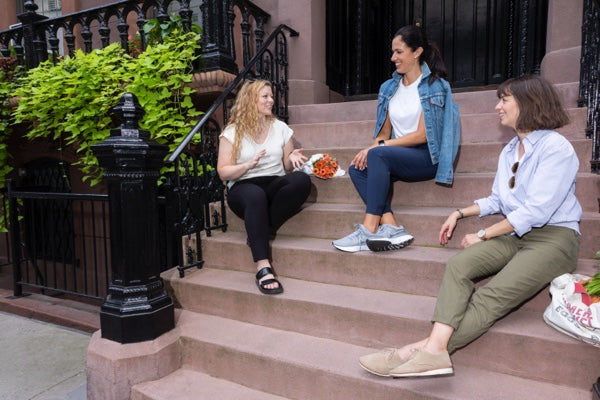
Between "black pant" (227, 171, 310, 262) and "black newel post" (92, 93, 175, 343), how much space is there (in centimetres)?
73

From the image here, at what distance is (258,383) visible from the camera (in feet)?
9.30

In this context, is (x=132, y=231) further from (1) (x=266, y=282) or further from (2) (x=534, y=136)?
(2) (x=534, y=136)

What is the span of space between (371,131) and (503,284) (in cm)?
266

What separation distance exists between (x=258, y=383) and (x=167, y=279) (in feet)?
4.32

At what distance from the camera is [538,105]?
2615 millimetres

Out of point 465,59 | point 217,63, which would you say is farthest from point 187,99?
point 465,59

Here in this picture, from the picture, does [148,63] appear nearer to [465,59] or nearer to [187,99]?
[187,99]

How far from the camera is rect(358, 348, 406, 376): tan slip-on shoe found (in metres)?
2.44

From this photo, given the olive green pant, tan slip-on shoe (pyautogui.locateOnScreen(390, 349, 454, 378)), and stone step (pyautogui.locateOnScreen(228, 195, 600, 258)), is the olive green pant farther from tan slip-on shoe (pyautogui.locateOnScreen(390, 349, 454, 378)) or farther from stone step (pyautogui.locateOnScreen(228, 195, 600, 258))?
stone step (pyautogui.locateOnScreen(228, 195, 600, 258))

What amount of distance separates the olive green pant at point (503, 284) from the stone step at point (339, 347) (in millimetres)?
144

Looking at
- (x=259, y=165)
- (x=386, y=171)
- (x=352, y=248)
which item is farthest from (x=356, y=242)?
(x=259, y=165)

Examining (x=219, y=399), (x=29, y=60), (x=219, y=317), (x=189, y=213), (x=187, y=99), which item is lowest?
(x=219, y=399)

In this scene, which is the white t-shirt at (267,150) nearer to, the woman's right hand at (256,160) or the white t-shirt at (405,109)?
the woman's right hand at (256,160)

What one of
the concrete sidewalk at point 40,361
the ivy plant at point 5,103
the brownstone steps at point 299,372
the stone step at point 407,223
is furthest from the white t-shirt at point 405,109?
the ivy plant at point 5,103
